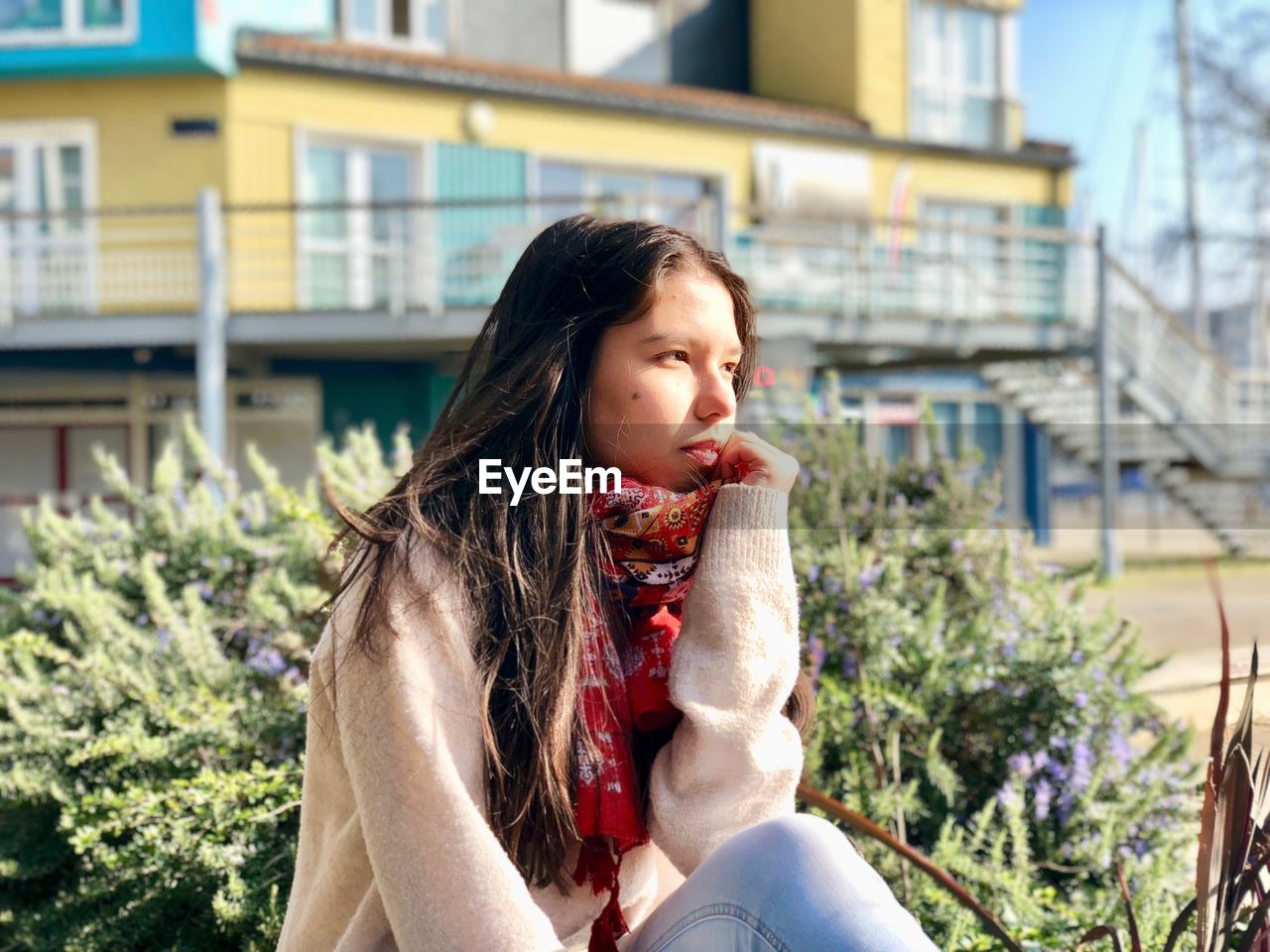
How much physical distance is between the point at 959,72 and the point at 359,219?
9209 millimetres

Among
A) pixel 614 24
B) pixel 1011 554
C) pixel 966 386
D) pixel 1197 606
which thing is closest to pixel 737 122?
pixel 614 24

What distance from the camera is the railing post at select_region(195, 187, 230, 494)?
38.1 ft

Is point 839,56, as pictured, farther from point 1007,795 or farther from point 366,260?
point 1007,795

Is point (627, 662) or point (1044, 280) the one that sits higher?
point (1044, 280)

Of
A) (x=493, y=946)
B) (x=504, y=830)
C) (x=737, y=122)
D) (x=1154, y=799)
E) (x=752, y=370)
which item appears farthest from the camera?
(x=737, y=122)

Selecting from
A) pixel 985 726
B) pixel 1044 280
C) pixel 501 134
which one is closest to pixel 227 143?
pixel 501 134

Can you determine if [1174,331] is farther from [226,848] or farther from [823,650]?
[226,848]

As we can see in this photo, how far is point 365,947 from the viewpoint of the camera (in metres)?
1.42

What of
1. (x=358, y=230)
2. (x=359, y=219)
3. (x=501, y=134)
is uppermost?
(x=501, y=134)

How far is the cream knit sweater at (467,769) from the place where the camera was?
133 centimetres

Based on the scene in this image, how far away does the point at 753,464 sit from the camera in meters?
1.58

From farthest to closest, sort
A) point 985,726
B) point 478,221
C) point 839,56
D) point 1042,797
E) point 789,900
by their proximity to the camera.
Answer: point 839,56
point 478,221
point 985,726
point 1042,797
point 789,900

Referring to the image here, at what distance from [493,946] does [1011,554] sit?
83.2 inches

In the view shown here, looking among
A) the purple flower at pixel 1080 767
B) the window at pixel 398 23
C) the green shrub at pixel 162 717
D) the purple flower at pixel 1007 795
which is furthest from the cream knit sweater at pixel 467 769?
the window at pixel 398 23
